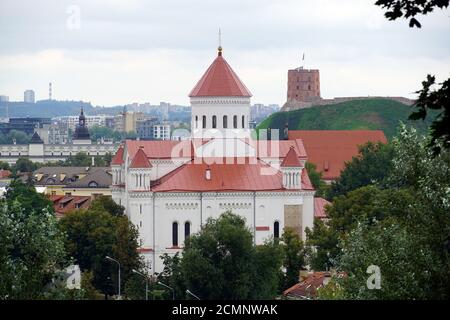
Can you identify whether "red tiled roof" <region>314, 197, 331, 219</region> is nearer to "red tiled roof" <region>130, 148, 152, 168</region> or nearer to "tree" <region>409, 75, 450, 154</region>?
"red tiled roof" <region>130, 148, 152, 168</region>

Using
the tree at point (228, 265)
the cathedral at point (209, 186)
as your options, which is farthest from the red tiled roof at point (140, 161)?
the tree at point (228, 265)

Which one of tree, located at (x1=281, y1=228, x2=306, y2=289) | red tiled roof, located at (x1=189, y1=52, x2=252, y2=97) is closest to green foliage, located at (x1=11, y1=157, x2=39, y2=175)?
red tiled roof, located at (x1=189, y1=52, x2=252, y2=97)

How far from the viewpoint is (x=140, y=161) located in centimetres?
8925

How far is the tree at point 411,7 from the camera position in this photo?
25.6 metres

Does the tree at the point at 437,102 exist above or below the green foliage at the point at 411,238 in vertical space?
above

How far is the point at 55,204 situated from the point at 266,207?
26.2 meters

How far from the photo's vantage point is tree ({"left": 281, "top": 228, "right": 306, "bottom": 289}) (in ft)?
256

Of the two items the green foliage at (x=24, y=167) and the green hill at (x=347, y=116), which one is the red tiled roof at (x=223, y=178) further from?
the green foliage at (x=24, y=167)

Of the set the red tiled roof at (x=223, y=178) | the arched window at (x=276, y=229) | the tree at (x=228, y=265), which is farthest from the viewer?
the arched window at (x=276, y=229)

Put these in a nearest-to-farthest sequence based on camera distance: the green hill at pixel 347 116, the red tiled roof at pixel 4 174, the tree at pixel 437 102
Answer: the tree at pixel 437 102
the red tiled roof at pixel 4 174
the green hill at pixel 347 116

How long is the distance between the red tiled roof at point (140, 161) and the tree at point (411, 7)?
208 feet

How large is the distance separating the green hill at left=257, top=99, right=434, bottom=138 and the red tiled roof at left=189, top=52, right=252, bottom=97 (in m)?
84.2
